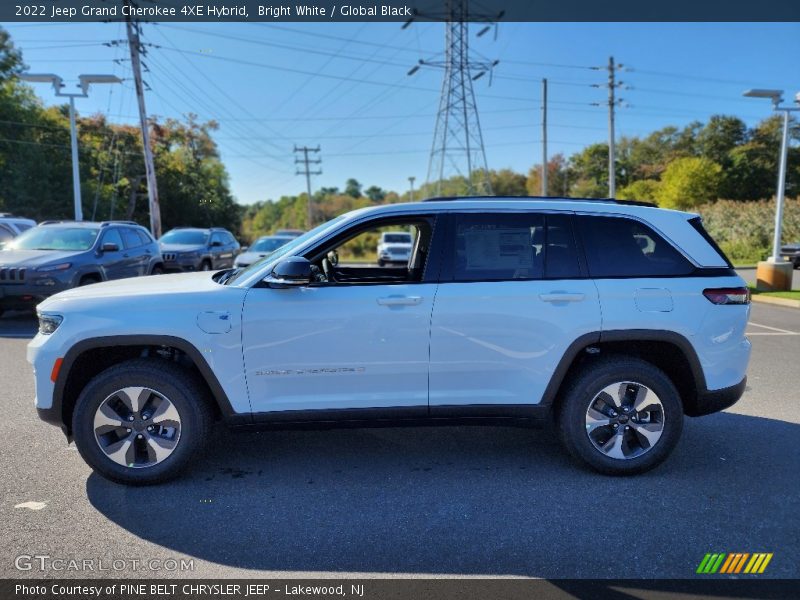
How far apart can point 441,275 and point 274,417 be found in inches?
57.2

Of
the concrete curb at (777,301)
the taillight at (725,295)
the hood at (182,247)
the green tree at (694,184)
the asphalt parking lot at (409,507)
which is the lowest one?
the asphalt parking lot at (409,507)

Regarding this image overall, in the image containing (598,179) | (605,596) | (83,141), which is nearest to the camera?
(605,596)

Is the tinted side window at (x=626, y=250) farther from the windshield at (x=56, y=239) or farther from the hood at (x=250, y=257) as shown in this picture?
the hood at (x=250, y=257)

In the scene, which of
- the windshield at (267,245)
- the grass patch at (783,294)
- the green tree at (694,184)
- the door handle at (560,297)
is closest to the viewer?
the door handle at (560,297)

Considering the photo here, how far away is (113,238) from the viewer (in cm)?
1047

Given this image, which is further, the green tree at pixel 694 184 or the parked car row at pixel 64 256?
the green tree at pixel 694 184

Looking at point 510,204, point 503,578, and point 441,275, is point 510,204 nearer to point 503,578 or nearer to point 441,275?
point 441,275

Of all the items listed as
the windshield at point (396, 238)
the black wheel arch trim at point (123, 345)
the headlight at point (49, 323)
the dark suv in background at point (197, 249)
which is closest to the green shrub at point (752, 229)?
the windshield at point (396, 238)

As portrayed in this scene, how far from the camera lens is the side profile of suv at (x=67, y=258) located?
8.76 metres

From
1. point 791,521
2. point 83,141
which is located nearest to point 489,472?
point 791,521

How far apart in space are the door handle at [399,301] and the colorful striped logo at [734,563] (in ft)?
6.93

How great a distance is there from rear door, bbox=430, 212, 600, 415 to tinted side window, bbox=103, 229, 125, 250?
29.1 feet

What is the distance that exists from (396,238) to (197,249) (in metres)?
10.8

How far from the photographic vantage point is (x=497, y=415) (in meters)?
3.66
